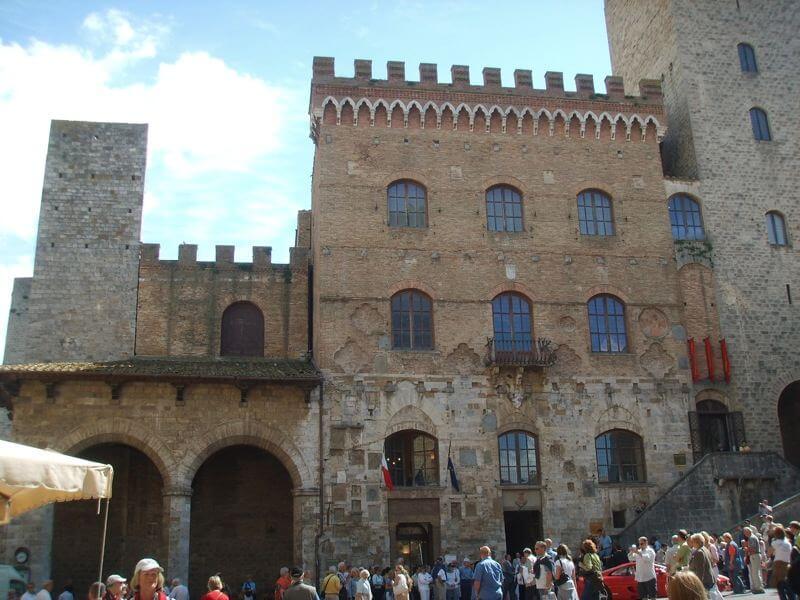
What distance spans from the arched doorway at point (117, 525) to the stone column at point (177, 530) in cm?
177

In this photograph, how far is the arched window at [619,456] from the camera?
25.9 m

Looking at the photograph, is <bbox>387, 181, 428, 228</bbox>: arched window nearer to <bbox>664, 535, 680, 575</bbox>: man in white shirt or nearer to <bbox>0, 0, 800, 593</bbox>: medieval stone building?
<bbox>0, 0, 800, 593</bbox>: medieval stone building

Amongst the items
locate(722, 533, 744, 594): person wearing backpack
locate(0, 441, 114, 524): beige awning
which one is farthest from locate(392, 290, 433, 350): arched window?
locate(0, 441, 114, 524): beige awning

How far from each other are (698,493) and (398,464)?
8.93m

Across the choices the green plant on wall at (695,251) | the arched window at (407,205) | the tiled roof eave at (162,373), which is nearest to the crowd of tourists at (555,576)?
the tiled roof eave at (162,373)

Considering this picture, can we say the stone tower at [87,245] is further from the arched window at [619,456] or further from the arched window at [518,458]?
the arched window at [619,456]

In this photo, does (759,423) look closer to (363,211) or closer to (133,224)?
(363,211)

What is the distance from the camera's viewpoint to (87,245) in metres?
27.4

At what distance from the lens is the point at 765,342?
2786 centimetres

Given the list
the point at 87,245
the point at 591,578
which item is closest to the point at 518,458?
the point at 591,578

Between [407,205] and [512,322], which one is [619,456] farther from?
[407,205]

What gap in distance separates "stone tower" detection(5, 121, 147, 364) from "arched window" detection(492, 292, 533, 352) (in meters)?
11.8

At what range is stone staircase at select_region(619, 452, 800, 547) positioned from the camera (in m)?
23.9

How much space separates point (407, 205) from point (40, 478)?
2002 centimetres
